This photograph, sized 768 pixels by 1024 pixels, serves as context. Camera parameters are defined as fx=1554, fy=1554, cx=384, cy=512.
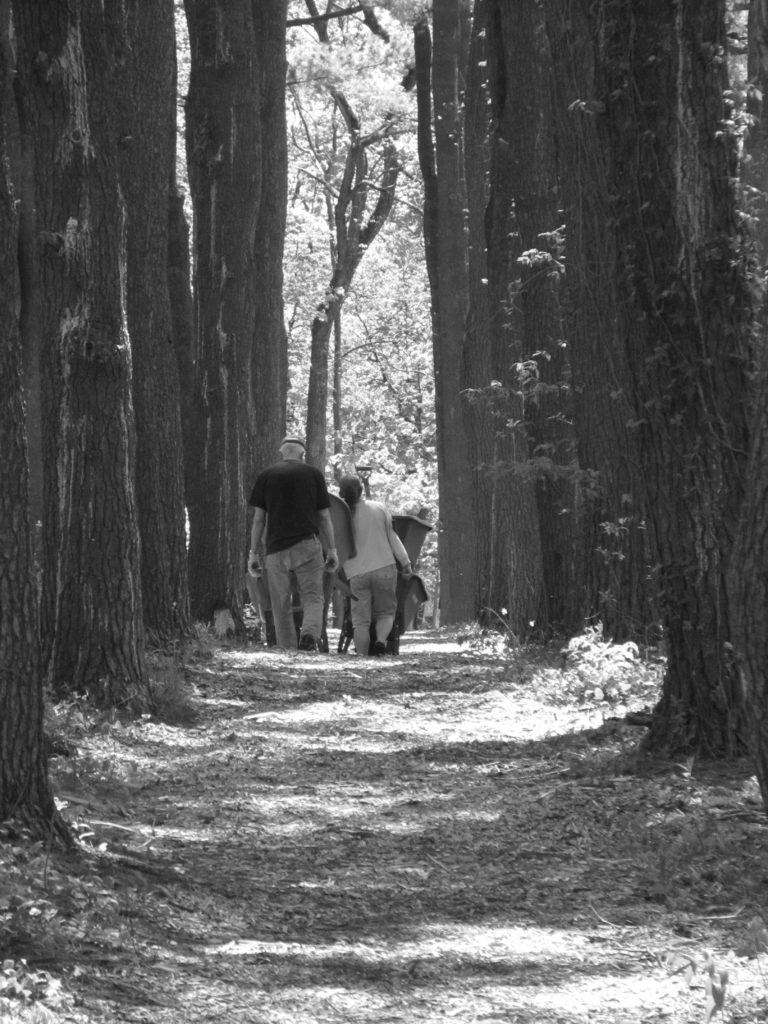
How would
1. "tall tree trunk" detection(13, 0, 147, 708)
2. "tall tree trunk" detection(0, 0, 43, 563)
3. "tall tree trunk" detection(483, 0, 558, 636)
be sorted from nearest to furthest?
"tall tree trunk" detection(0, 0, 43, 563)
"tall tree trunk" detection(13, 0, 147, 708)
"tall tree trunk" detection(483, 0, 558, 636)

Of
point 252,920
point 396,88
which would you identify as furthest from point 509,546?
point 396,88

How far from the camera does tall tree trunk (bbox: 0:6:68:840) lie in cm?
520

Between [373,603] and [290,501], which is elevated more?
[290,501]

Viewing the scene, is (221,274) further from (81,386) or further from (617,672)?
(617,672)

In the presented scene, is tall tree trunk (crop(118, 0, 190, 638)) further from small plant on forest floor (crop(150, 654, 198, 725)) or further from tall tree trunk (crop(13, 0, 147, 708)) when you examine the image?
tall tree trunk (crop(13, 0, 147, 708))

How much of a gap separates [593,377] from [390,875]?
596 centimetres

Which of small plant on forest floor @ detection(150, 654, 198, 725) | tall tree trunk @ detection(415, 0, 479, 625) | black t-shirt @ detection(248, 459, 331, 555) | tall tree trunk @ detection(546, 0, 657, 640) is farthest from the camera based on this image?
tall tree trunk @ detection(415, 0, 479, 625)

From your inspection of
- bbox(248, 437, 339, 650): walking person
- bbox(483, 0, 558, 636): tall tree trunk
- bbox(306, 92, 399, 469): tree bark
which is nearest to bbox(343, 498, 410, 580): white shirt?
bbox(248, 437, 339, 650): walking person

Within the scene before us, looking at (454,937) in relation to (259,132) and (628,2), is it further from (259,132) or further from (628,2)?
(259,132)

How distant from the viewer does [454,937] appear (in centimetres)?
526

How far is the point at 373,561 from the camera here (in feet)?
48.9

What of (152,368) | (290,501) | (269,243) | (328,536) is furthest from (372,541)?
(269,243)

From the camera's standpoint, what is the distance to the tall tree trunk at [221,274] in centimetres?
1512

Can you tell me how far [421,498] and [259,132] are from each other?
106ft
